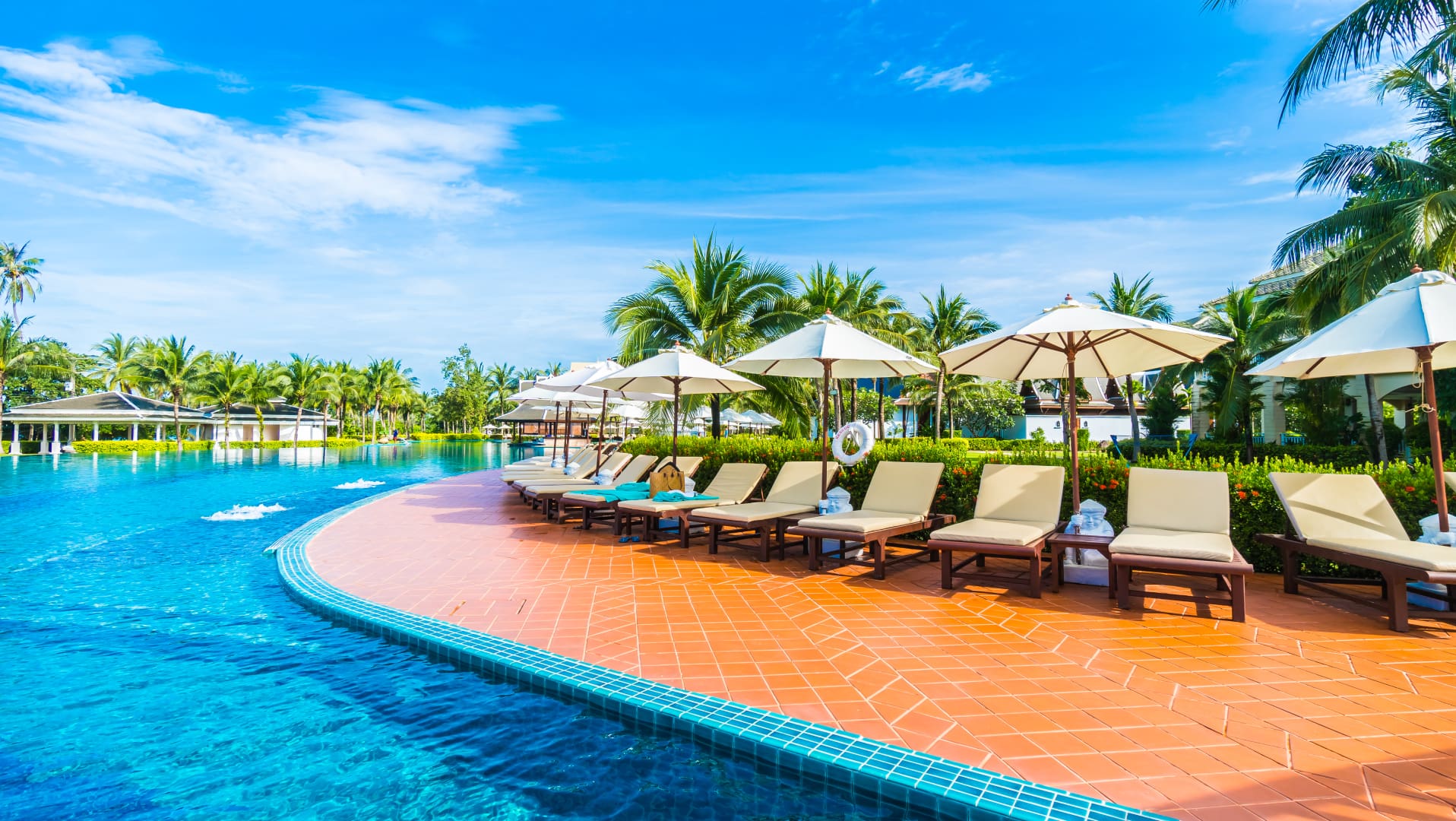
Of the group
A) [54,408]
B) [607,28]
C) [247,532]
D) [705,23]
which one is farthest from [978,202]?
[54,408]

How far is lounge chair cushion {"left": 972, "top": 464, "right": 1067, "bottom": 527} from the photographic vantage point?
6371 mm

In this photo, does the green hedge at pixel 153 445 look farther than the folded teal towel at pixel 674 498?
Yes

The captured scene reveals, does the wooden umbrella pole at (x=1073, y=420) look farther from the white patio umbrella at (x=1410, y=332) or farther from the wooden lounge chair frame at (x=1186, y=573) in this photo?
the white patio umbrella at (x=1410, y=332)

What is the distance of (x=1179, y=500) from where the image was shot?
228 inches

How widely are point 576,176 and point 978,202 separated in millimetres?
11137

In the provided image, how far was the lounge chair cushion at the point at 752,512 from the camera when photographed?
6.97m

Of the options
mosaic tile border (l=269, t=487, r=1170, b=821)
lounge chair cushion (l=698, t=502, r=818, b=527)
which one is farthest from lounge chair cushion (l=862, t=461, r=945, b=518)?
mosaic tile border (l=269, t=487, r=1170, b=821)

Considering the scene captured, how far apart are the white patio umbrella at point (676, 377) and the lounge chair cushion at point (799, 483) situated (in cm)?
182

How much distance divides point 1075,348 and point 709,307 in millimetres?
9011

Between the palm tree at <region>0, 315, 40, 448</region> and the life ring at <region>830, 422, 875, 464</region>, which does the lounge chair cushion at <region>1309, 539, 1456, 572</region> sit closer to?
the life ring at <region>830, 422, 875, 464</region>

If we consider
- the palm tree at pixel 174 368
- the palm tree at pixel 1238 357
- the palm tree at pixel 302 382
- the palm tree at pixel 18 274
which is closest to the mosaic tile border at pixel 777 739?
the palm tree at pixel 1238 357

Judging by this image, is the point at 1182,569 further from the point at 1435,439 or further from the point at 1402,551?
the point at 1435,439

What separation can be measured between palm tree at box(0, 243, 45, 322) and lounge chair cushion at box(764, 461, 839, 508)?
180 feet

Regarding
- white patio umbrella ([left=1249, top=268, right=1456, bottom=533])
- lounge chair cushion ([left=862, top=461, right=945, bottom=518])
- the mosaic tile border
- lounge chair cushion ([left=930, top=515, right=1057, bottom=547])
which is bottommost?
the mosaic tile border
